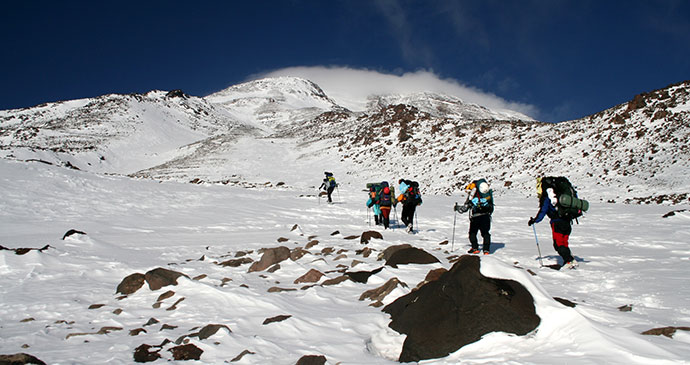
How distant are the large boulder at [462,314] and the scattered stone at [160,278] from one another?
14.4ft

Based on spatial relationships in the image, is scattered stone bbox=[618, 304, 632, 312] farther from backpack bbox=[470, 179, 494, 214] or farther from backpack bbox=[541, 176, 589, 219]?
backpack bbox=[470, 179, 494, 214]

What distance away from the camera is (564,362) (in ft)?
11.0

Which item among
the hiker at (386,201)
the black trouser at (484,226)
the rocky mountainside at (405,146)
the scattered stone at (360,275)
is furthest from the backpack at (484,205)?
the rocky mountainside at (405,146)

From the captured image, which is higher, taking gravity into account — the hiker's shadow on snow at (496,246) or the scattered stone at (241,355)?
the hiker's shadow on snow at (496,246)

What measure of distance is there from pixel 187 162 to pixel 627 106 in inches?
2057

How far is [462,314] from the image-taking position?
167 inches

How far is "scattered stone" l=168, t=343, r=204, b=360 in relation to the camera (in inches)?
167

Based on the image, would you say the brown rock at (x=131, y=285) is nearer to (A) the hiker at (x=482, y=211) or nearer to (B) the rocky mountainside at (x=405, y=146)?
(A) the hiker at (x=482, y=211)

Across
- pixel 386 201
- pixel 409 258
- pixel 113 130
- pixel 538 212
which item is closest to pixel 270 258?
pixel 409 258

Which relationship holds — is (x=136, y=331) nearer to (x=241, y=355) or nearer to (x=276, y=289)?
(x=241, y=355)

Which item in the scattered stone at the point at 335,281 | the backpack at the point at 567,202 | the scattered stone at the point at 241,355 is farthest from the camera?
the backpack at the point at 567,202

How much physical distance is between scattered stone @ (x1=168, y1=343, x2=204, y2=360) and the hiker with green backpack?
7.18 meters

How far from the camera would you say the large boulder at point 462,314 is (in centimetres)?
403

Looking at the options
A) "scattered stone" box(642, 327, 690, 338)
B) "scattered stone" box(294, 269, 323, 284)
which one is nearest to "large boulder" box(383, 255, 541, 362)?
"scattered stone" box(642, 327, 690, 338)
